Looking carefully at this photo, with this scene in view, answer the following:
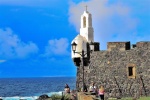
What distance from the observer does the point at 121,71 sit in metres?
37.8

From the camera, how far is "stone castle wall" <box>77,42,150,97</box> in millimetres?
36156

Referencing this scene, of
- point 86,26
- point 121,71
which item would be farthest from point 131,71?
point 86,26

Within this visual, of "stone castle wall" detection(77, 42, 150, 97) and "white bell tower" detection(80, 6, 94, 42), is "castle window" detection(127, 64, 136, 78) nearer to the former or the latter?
"stone castle wall" detection(77, 42, 150, 97)

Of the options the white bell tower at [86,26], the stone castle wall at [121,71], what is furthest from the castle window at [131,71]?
the white bell tower at [86,26]

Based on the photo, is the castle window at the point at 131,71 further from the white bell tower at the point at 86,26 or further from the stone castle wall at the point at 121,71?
the white bell tower at the point at 86,26

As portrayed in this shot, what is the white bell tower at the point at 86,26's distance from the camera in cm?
4509

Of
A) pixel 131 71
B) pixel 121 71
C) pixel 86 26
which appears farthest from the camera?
pixel 86 26

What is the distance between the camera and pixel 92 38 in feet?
148

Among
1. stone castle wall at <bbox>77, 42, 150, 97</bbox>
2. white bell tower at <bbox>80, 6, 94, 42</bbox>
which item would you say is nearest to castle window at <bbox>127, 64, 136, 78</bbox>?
stone castle wall at <bbox>77, 42, 150, 97</bbox>

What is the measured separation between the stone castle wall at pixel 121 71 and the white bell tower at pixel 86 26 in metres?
5.59

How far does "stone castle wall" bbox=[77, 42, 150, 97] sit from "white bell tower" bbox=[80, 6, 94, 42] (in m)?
5.59

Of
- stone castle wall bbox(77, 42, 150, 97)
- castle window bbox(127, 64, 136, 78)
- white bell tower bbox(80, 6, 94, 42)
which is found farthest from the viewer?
white bell tower bbox(80, 6, 94, 42)

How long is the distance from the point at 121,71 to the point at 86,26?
348 inches

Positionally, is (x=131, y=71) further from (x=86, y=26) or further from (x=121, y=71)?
(x=86, y=26)
